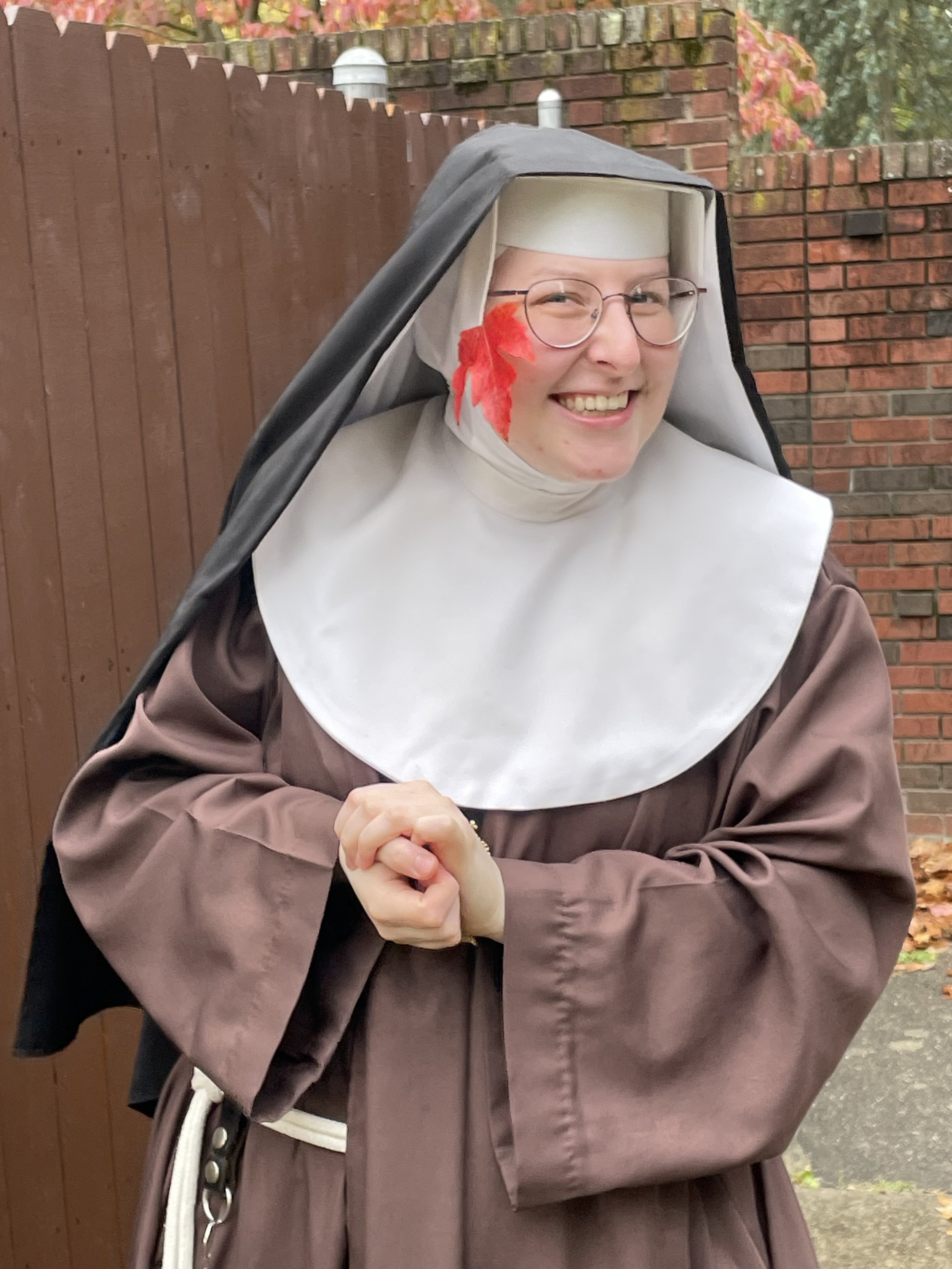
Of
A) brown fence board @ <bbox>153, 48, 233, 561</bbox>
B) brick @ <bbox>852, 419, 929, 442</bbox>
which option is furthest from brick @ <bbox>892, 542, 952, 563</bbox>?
brown fence board @ <bbox>153, 48, 233, 561</bbox>

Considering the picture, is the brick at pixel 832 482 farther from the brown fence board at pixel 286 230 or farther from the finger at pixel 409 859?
the finger at pixel 409 859

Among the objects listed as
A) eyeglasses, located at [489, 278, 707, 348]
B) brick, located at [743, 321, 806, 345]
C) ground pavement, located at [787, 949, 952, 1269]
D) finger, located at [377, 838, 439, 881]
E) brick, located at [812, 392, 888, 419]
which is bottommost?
ground pavement, located at [787, 949, 952, 1269]

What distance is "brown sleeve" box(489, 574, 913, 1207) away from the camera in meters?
1.71

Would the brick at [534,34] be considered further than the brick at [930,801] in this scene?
No

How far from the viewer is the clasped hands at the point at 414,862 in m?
1.61

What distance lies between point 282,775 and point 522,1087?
51 cm

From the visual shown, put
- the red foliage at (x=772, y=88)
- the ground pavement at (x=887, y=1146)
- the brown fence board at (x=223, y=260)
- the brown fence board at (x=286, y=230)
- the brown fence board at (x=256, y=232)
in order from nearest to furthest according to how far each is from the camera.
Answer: the brown fence board at (x=223, y=260)
the brown fence board at (x=256, y=232)
the brown fence board at (x=286, y=230)
the ground pavement at (x=887, y=1146)
the red foliage at (x=772, y=88)

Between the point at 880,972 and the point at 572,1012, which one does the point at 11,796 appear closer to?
the point at 572,1012

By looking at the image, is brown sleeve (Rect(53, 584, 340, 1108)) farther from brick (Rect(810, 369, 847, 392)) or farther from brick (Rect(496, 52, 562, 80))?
brick (Rect(810, 369, 847, 392))

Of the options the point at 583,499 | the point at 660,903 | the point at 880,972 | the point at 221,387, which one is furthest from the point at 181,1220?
the point at 221,387

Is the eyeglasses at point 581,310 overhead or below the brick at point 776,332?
overhead

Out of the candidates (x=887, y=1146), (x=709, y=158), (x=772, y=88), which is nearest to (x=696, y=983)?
(x=887, y=1146)

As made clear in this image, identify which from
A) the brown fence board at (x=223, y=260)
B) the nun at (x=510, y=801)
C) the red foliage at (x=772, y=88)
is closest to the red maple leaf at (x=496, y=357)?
the nun at (x=510, y=801)

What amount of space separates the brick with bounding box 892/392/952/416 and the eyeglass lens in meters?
3.98
